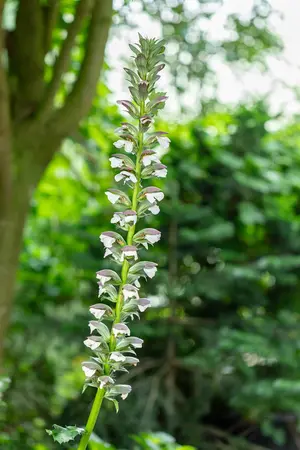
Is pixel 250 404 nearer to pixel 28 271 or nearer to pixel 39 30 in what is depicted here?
pixel 28 271

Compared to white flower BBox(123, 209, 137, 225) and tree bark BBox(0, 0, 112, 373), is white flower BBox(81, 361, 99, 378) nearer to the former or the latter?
white flower BBox(123, 209, 137, 225)

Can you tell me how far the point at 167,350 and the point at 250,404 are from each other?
1.43ft

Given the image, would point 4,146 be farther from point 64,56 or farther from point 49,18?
point 49,18

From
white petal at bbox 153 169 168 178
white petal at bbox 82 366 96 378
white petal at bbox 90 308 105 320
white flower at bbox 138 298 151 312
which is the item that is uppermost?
white petal at bbox 153 169 168 178

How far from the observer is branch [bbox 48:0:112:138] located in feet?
7.43

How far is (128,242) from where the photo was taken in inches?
35.3

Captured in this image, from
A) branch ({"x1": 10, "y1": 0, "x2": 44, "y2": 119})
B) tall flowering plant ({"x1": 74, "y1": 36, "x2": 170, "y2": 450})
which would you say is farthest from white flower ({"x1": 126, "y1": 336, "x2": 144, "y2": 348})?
branch ({"x1": 10, "y1": 0, "x2": 44, "y2": 119})

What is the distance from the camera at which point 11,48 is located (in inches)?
100

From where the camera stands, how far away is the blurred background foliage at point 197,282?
8.04ft

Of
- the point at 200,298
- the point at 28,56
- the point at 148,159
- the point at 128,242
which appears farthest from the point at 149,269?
the point at 200,298

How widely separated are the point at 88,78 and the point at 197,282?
39.3 inches

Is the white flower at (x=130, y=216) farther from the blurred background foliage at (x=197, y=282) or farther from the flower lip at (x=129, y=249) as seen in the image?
the blurred background foliage at (x=197, y=282)

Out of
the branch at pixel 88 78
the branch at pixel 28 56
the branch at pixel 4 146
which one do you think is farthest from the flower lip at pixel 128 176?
the branch at pixel 28 56

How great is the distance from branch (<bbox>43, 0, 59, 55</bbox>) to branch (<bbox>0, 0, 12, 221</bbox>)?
0.35 meters
